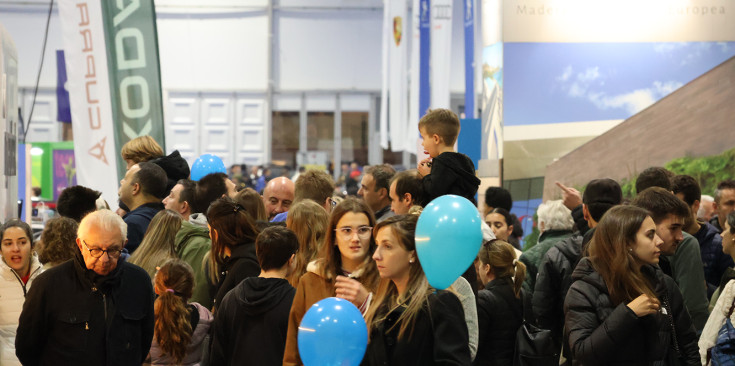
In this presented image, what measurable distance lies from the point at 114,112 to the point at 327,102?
19.3 m

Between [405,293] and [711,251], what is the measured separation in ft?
10.8

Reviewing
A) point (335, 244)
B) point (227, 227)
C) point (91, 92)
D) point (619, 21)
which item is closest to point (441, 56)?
point (619, 21)

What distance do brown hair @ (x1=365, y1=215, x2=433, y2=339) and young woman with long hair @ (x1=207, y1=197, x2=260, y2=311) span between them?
1612 mm

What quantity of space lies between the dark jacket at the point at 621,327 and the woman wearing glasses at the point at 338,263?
841mm

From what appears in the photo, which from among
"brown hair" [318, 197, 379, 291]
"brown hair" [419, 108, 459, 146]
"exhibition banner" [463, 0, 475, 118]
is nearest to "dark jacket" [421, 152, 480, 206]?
"brown hair" [419, 108, 459, 146]

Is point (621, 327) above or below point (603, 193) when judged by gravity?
below

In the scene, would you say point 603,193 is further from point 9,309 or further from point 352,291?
point 9,309

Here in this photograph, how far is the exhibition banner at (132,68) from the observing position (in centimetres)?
698

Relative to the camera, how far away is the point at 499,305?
4863 mm

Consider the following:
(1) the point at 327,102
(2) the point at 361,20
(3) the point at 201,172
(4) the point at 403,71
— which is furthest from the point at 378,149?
(3) the point at 201,172

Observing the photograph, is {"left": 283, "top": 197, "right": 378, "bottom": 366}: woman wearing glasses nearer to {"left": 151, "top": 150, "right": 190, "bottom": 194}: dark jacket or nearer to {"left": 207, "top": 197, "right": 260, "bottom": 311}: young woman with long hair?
{"left": 207, "top": 197, "right": 260, "bottom": 311}: young woman with long hair

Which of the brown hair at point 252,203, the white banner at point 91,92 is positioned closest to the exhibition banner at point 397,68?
the white banner at point 91,92

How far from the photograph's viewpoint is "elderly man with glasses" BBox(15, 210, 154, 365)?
3725 mm

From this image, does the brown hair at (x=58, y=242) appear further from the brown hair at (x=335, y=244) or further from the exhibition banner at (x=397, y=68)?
the exhibition banner at (x=397, y=68)
